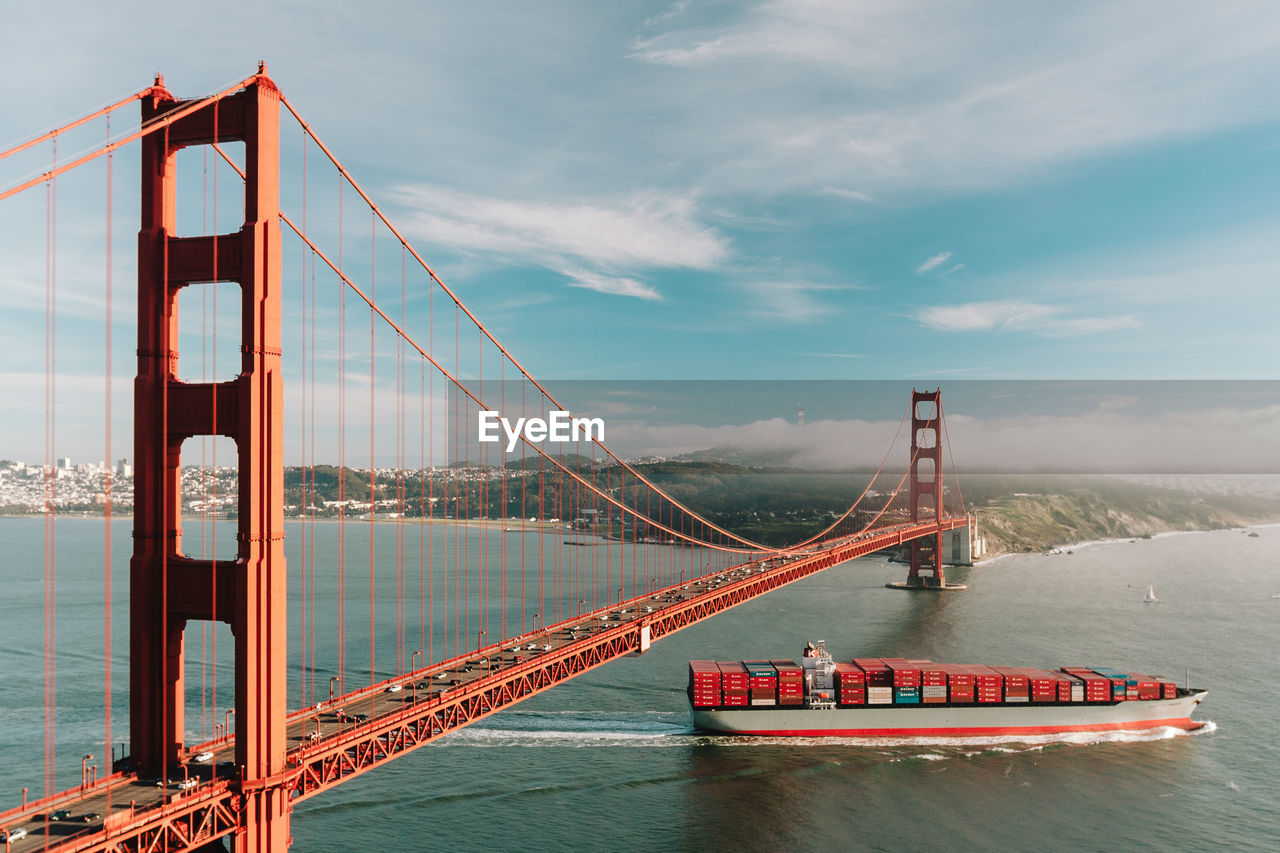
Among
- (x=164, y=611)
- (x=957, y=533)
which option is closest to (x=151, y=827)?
(x=164, y=611)

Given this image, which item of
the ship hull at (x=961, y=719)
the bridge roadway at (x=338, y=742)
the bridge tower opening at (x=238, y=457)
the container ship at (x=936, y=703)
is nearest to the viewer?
the bridge roadway at (x=338, y=742)

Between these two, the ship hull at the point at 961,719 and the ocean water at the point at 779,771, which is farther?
the ship hull at the point at 961,719

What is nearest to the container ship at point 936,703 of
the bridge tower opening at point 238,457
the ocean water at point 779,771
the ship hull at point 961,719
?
the ship hull at point 961,719

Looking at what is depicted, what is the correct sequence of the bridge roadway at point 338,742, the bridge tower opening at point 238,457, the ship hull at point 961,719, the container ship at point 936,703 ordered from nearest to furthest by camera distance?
the bridge roadway at point 338,742, the bridge tower opening at point 238,457, the container ship at point 936,703, the ship hull at point 961,719

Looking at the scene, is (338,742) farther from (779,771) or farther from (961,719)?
(961,719)

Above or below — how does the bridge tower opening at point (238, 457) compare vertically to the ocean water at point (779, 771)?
above

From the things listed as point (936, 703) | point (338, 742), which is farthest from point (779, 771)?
point (338, 742)

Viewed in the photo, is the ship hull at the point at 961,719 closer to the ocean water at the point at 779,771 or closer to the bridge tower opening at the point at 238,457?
the ocean water at the point at 779,771
